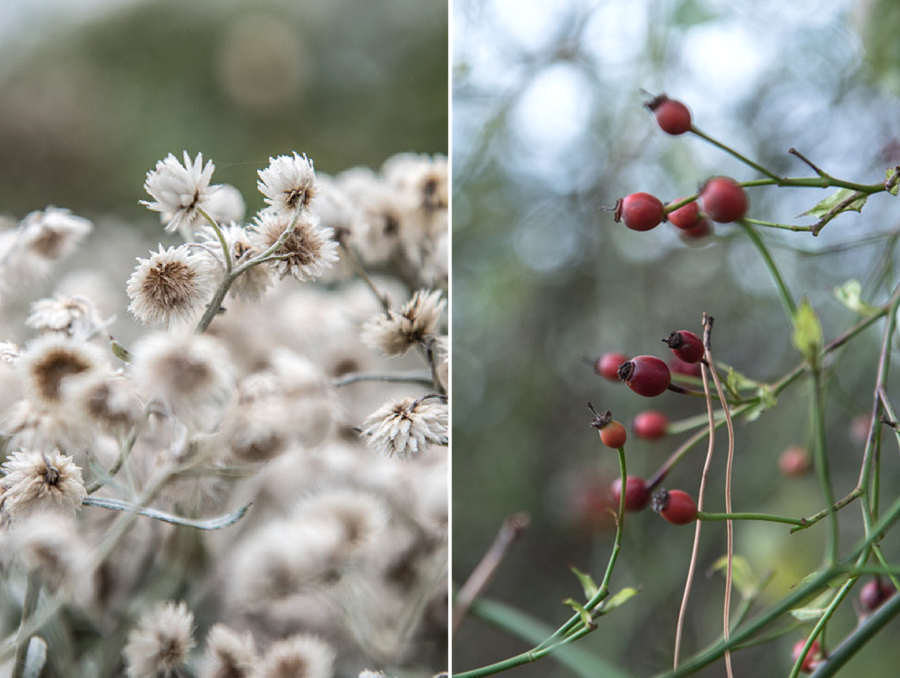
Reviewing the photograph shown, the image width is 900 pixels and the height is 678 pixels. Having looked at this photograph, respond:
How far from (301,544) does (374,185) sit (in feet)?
0.36

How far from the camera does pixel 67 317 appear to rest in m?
0.16

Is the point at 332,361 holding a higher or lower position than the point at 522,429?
lower

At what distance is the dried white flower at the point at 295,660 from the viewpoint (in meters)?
0.16

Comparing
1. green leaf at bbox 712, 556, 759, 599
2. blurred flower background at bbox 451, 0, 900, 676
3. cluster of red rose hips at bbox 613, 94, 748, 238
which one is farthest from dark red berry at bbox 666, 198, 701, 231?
blurred flower background at bbox 451, 0, 900, 676

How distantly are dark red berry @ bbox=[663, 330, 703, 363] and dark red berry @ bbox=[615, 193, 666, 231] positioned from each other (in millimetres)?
30

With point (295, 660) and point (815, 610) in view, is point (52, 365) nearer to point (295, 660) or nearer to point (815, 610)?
point (295, 660)

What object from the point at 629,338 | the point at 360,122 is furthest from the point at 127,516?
the point at 629,338

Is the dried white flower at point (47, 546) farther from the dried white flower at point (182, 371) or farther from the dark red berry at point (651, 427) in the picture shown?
the dark red berry at point (651, 427)

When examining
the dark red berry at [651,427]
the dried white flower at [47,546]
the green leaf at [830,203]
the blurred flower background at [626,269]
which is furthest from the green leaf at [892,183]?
the blurred flower background at [626,269]

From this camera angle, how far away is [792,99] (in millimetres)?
695

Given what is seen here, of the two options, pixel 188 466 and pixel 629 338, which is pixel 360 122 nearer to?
pixel 188 466

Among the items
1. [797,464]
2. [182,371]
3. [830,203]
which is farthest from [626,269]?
[182,371]

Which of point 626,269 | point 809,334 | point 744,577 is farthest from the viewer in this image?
point 626,269

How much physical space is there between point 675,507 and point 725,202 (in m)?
0.08
